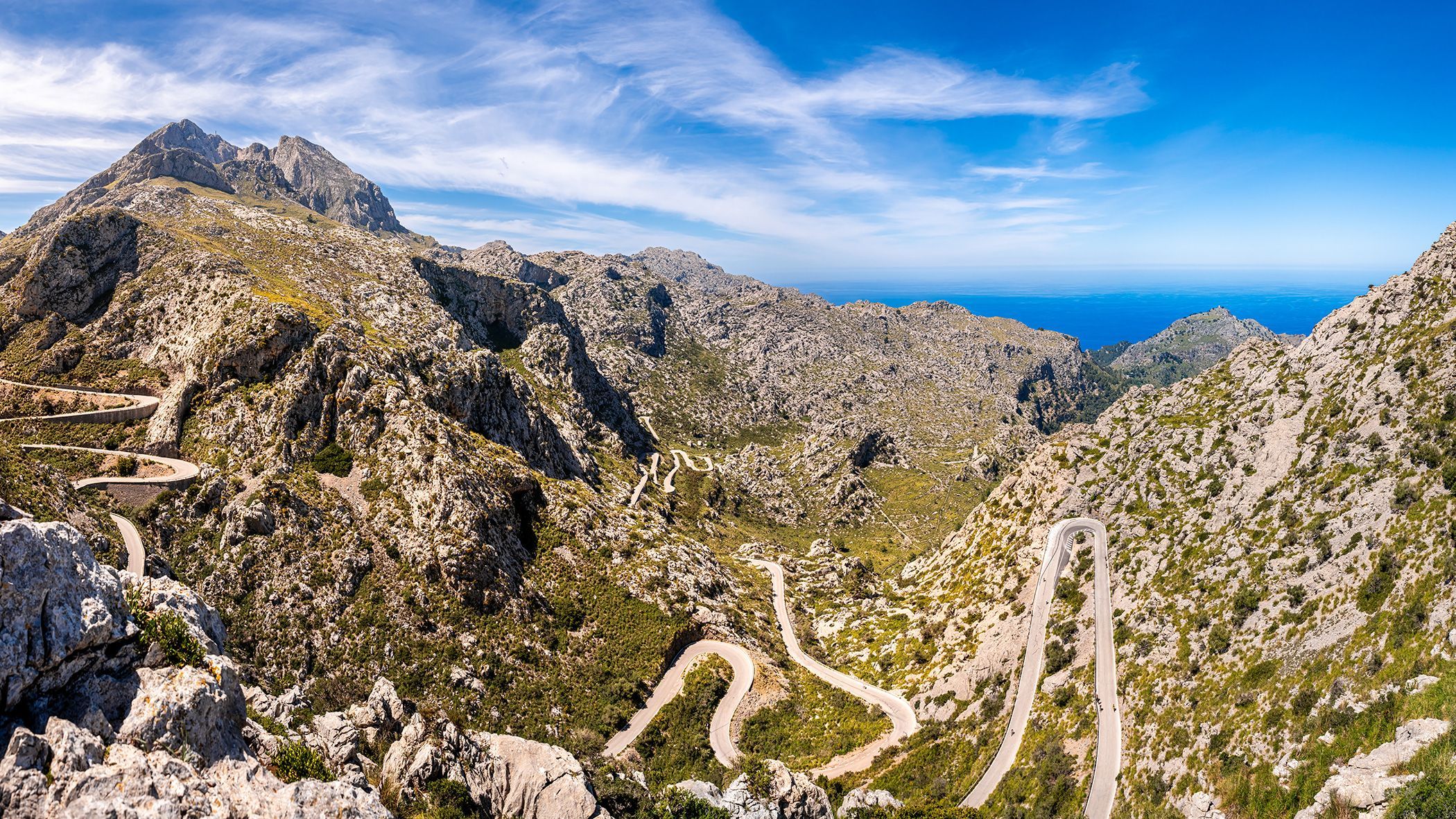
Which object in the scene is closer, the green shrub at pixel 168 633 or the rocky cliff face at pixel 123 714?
the rocky cliff face at pixel 123 714

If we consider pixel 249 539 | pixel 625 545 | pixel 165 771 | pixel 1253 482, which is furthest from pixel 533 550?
pixel 1253 482

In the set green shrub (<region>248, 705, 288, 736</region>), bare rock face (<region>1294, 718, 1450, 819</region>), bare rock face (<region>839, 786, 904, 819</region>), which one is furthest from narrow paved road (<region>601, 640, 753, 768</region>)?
bare rock face (<region>1294, 718, 1450, 819</region>)

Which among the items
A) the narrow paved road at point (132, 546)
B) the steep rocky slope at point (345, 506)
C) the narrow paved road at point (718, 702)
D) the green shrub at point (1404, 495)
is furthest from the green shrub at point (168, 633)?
the green shrub at point (1404, 495)

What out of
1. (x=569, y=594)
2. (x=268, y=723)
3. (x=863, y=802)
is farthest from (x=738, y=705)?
(x=268, y=723)

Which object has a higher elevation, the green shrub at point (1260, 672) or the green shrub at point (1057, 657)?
the green shrub at point (1260, 672)

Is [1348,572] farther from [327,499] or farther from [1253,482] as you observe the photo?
[327,499]

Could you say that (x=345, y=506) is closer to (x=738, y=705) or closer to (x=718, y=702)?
(x=718, y=702)

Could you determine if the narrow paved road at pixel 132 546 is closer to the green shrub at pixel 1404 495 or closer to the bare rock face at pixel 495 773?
the bare rock face at pixel 495 773

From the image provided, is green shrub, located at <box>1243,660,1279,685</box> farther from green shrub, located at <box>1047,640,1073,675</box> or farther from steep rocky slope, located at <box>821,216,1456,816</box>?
green shrub, located at <box>1047,640,1073,675</box>
